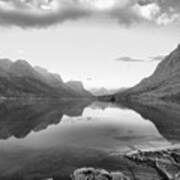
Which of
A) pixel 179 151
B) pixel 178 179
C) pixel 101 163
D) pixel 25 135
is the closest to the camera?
pixel 178 179

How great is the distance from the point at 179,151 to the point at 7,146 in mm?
36397

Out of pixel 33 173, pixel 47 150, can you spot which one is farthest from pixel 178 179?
pixel 47 150

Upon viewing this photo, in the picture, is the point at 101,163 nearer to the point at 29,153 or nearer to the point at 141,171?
the point at 141,171

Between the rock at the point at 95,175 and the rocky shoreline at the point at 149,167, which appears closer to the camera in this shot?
the rock at the point at 95,175

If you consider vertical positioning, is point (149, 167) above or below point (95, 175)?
below

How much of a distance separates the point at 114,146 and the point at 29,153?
19.0 metres

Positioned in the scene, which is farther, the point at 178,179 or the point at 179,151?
the point at 179,151

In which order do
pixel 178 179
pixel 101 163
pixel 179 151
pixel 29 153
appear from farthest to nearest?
1. pixel 29 153
2. pixel 179 151
3. pixel 101 163
4. pixel 178 179

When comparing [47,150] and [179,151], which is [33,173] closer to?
[47,150]

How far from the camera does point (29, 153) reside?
44375 millimetres

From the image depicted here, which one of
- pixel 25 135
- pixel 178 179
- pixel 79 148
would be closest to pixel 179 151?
pixel 178 179

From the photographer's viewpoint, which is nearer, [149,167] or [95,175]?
[95,175]

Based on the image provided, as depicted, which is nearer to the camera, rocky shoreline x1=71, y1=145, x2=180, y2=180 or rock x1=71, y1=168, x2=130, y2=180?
rock x1=71, y1=168, x2=130, y2=180

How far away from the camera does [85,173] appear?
96.2 feet
